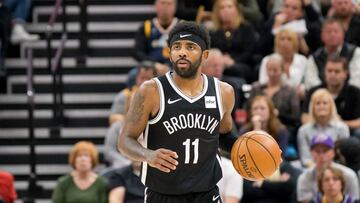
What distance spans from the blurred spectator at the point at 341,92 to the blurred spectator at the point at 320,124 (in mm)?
282

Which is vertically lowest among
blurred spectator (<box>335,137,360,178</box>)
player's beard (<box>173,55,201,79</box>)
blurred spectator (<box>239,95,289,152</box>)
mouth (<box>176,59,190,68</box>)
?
blurred spectator (<box>335,137,360,178</box>)

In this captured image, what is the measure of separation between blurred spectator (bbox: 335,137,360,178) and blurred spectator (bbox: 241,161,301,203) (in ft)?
1.48

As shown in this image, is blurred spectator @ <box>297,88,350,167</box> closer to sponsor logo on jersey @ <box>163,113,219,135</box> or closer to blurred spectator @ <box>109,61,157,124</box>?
blurred spectator @ <box>109,61,157,124</box>

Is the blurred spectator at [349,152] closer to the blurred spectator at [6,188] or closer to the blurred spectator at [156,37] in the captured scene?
the blurred spectator at [156,37]

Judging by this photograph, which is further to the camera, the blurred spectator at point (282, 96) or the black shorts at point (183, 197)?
the blurred spectator at point (282, 96)

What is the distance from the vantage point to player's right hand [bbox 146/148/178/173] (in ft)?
21.8

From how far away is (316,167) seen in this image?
398 inches

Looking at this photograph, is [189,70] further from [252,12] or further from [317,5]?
[317,5]

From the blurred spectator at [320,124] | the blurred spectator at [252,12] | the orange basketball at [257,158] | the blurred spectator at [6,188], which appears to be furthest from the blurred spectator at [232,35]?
the orange basketball at [257,158]

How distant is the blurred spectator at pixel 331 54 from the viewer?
11.6m

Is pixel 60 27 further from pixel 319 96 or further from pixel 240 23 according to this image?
pixel 319 96

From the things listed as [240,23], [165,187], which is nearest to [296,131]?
[240,23]

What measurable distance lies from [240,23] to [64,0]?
2018mm

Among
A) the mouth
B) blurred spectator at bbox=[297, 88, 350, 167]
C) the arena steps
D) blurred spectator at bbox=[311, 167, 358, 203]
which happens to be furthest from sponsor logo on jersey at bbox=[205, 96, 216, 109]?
the arena steps
